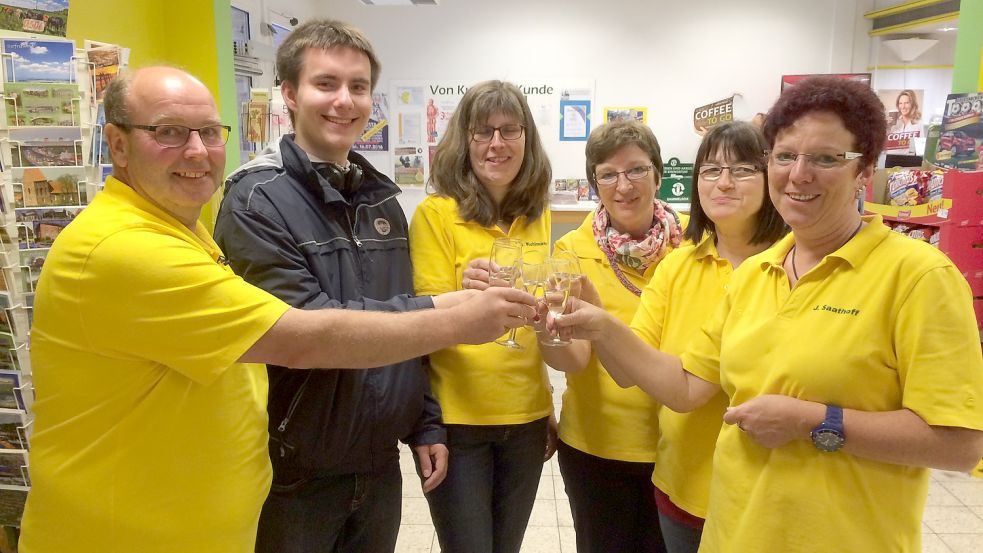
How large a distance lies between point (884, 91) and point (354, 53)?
875 cm

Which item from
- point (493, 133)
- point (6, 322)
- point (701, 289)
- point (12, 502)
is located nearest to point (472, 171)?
point (493, 133)

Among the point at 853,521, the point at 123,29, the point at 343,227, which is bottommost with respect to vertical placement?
the point at 853,521

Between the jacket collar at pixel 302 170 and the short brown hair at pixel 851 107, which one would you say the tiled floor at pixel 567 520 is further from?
the short brown hair at pixel 851 107

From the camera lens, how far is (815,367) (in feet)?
4.05

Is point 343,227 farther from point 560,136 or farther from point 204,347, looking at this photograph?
point 560,136

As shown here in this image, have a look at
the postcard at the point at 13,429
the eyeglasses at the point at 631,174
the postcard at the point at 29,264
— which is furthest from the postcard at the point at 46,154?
the eyeglasses at the point at 631,174

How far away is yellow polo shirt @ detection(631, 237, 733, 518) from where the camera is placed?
5.42 ft

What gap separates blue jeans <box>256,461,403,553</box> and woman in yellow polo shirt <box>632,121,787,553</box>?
2.53 ft

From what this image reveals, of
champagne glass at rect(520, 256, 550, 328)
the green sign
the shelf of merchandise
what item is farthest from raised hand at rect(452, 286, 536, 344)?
the green sign

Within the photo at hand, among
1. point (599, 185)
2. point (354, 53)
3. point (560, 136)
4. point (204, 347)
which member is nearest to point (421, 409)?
point (204, 347)

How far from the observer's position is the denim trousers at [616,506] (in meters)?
1.90

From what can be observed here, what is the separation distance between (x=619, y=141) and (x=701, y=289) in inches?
19.9

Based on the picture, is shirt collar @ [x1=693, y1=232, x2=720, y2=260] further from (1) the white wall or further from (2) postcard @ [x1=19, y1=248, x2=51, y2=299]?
(1) the white wall

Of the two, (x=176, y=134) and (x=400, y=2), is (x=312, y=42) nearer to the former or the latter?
(x=176, y=134)
